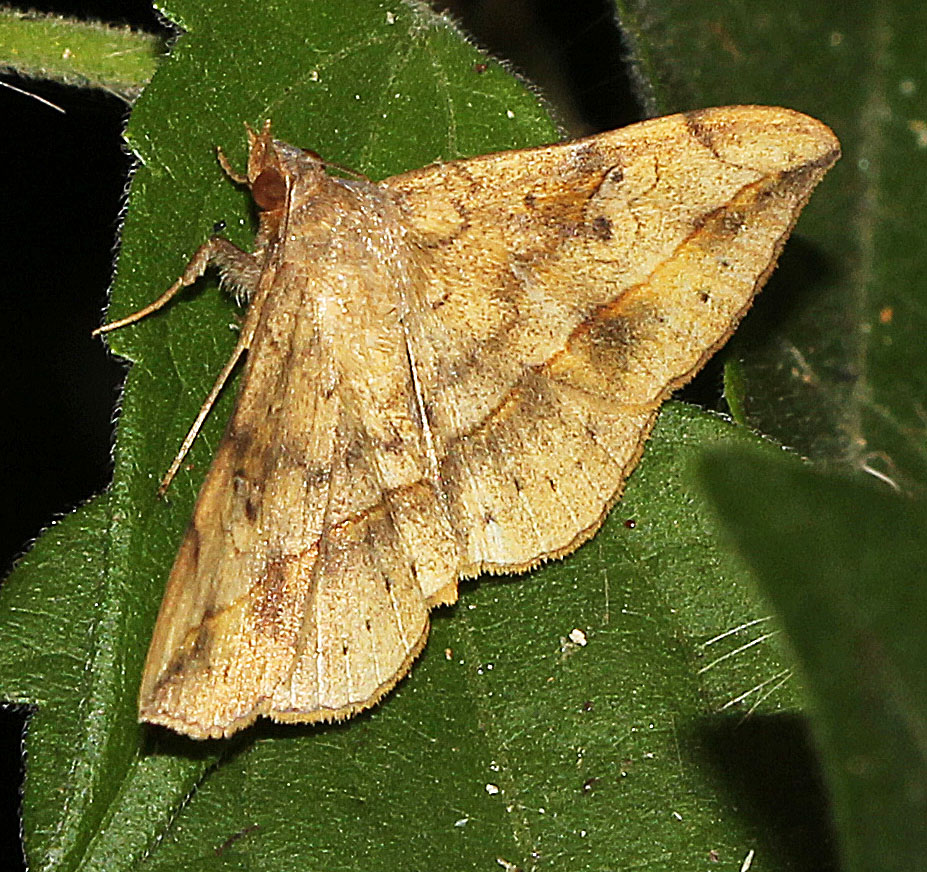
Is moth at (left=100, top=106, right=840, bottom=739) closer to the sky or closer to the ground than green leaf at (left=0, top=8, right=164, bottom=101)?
closer to the ground

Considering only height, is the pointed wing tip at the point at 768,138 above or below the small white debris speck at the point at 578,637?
above

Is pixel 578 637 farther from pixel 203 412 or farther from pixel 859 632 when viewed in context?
pixel 859 632

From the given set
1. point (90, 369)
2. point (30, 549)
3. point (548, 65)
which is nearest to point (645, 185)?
point (548, 65)

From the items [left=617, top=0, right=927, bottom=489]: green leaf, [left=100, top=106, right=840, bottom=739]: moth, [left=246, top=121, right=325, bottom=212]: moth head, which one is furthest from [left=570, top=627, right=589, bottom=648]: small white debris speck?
[left=246, top=121, right=325, bottom=212]: moth head

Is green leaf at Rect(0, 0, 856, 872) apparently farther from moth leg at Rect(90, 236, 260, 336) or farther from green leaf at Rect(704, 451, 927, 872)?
green leaf at Rect(704, 451, 927, 872)

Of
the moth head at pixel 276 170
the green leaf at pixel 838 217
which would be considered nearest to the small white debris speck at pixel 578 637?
the green leaf at pixel 838 217

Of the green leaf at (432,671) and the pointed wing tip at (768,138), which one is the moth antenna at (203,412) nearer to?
the green leaf at (432,671)
